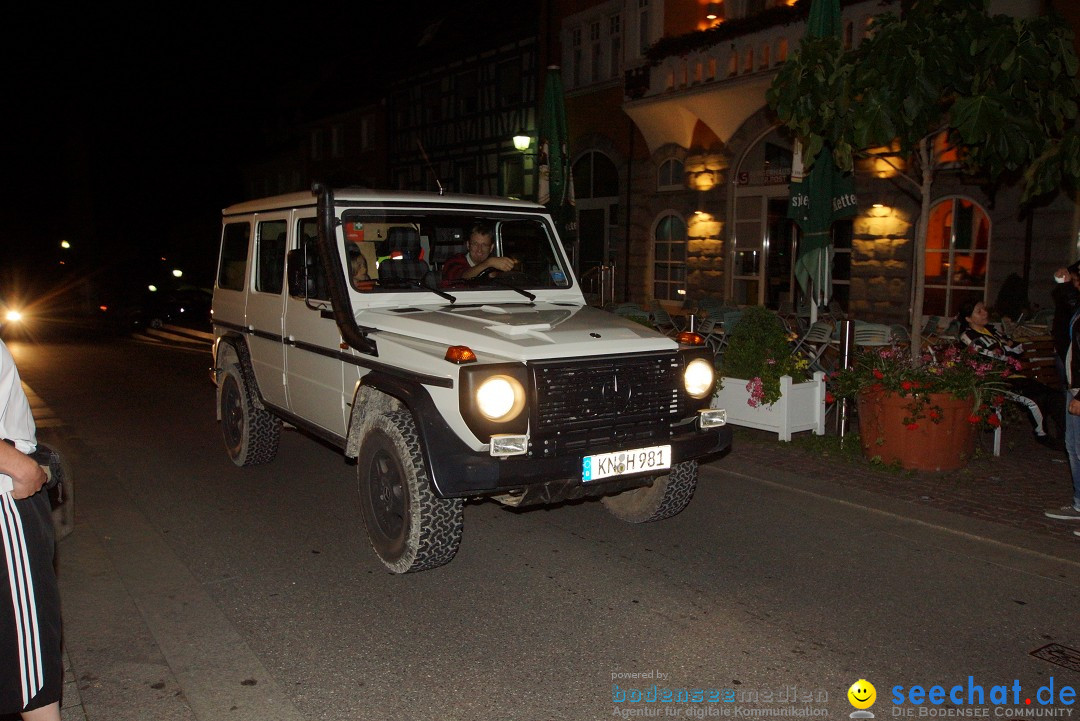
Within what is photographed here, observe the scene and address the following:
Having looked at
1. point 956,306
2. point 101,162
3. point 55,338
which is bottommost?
point 55,338

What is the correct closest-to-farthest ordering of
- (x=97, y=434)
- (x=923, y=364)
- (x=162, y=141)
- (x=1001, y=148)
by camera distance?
(x=1001, y=148)
(x=923, y=364)
(x=97, y=434)
(x=162, y=141)

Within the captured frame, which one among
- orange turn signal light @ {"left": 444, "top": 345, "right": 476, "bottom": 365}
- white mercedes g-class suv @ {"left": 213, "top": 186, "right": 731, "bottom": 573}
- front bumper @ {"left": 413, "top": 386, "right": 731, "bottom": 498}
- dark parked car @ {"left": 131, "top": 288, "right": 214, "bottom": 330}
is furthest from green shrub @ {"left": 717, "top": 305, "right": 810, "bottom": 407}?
dark parked car @ {"left": 131, "top": 288, "right": 214, "bottom": 330}

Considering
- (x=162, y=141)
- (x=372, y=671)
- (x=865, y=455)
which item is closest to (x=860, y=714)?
(x=372, y=671)

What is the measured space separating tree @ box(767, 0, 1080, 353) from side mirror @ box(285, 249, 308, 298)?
14.9 feet

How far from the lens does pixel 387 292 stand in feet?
19.4

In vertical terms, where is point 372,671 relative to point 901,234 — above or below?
below

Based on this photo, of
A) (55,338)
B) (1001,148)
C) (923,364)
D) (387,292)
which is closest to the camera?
(387,292)

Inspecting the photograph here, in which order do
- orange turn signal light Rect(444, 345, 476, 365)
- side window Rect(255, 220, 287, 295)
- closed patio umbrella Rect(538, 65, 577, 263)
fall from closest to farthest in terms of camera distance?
orange turn signal light Rect(444, 345, 476, 365)
side window Rect(255, 220, 287, 295)
closed patio umbrella Rect(538, 65, 577, 263)

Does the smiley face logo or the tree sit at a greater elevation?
the tree

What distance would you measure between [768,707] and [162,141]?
3914cm

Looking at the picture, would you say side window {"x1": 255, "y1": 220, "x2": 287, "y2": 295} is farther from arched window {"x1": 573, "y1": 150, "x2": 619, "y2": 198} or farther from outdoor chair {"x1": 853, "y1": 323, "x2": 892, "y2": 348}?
arched window {"x1": 573, "y1": 150, "x2": 619, "y2": 198}

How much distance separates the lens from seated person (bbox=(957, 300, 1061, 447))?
8.52 meters

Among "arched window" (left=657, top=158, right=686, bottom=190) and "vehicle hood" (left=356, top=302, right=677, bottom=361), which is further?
"arched window" (left=657, top=158, right=686, bottom=190)

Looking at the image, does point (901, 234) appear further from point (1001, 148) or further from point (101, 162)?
point (101, 162)
